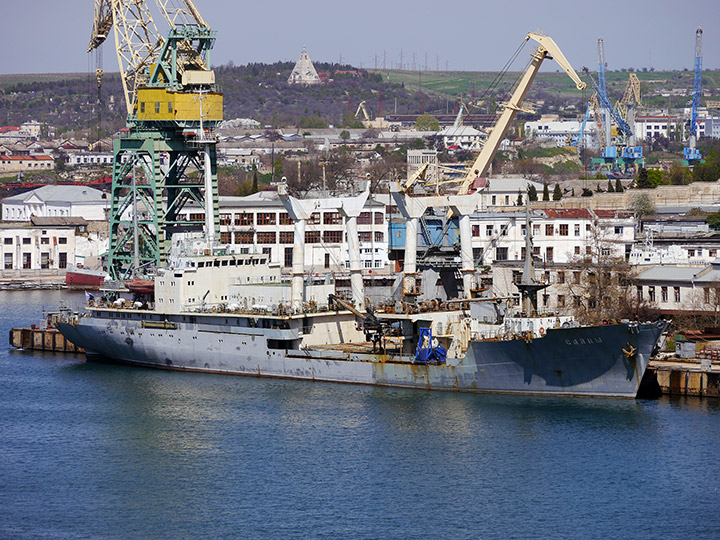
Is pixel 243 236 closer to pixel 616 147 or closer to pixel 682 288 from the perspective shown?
pixel 682 288

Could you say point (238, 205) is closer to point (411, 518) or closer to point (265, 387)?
point (265, 387)

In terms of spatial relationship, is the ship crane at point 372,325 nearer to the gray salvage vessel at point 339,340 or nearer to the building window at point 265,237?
the gray salvage vessel at point 339,340

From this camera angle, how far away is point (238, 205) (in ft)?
291

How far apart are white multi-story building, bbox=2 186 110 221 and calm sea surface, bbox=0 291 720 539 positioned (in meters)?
74.7

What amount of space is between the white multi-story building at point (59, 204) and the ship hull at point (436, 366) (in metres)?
67.2

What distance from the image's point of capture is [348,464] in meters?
40.6

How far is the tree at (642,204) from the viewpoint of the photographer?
9839 cm

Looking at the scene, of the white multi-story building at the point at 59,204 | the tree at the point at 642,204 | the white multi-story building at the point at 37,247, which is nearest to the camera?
A: the tree at the point at 642,204

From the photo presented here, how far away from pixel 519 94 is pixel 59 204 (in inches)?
3094

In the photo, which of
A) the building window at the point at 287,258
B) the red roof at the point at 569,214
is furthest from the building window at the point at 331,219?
the red roof at the point at 569,214

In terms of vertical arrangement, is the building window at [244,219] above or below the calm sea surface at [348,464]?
above

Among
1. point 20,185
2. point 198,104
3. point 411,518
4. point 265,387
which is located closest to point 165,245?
point 198,104

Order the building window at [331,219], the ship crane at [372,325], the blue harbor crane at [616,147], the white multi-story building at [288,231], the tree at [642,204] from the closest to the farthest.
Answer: the ship crane at [372,325]
the building window at [331,219]
the white multi-story building at [288,231]
the tree at [642,204]
the blue harbor crane at [616,147]

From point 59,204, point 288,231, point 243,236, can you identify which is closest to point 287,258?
point 288,231
